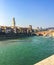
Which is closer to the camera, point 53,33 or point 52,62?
point 52,62

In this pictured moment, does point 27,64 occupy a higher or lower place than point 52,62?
lower

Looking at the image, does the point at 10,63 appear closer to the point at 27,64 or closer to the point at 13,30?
the point at 27,64

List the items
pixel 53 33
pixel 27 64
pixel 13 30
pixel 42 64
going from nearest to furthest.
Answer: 1. pixel 42 64
2. pixel 27 64
3. pixel 53 33
4. pixel 13 30

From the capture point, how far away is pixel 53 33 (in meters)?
82.8

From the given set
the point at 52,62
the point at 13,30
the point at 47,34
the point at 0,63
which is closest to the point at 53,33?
the point at 47,34

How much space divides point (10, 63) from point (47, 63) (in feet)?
21.6

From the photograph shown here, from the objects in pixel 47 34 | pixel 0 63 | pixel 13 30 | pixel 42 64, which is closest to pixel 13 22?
pixel 13 30

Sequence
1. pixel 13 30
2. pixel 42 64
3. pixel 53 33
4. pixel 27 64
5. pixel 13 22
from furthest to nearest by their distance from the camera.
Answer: pixel 13 22 < pixel 13 30 < pixel 53 33 < pixel 27 64 < pixel 42 64

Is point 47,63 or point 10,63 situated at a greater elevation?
point 47,63

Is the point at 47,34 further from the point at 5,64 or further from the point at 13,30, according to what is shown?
the point at 5,64

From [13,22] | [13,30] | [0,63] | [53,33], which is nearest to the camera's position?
[0,63]

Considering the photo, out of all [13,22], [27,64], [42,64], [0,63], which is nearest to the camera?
[42,64]

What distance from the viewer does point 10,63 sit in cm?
1507

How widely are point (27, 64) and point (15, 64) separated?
39.7 inches
